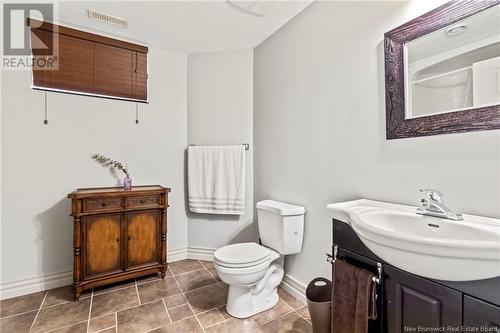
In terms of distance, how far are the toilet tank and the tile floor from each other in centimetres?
45

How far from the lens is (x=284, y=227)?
6.23ft

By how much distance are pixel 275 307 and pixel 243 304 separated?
0.28 meters

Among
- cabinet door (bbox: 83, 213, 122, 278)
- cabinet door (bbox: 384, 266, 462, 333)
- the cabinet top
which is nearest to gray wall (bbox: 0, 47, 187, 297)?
the cabinet top

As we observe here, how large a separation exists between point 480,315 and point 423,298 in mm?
170

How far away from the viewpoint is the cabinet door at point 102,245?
1984 mm

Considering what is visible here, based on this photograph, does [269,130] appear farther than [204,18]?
Yes

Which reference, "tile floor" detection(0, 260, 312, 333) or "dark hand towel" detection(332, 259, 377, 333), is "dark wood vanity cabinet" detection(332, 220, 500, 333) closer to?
"dark hand towel" detection(332, 259, 377, 333)

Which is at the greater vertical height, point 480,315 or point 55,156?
point 55,156

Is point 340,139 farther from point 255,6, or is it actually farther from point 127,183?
point 127,183

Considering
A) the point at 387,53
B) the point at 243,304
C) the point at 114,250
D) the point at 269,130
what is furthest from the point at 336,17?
the point at 114,250

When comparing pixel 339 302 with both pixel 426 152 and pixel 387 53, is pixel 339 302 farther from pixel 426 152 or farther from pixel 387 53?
pixel 387 53

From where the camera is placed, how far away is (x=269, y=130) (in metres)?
2.41

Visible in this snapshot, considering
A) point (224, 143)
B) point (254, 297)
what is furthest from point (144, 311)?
point (224, 143)

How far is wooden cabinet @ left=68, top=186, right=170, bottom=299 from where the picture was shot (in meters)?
1.95
